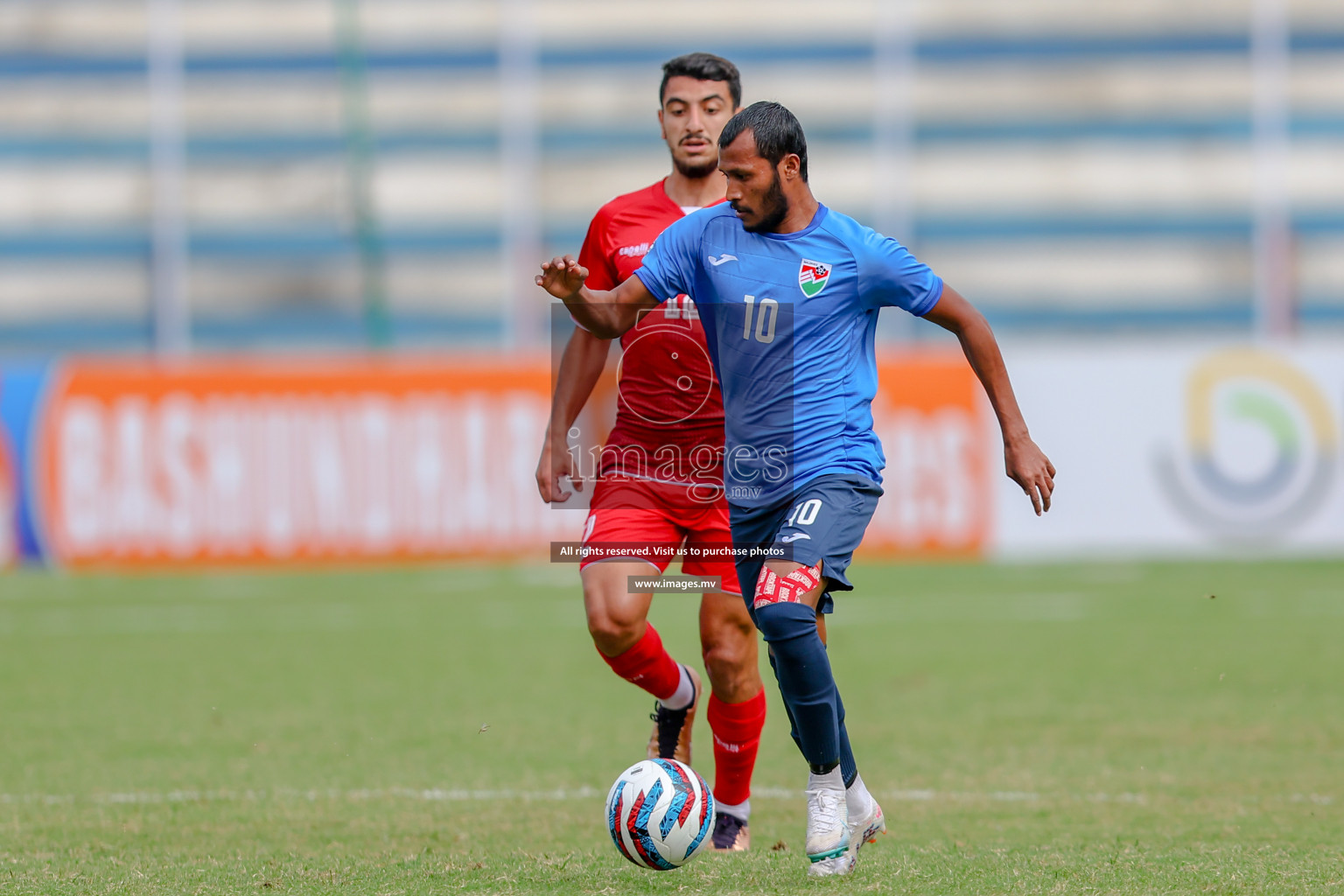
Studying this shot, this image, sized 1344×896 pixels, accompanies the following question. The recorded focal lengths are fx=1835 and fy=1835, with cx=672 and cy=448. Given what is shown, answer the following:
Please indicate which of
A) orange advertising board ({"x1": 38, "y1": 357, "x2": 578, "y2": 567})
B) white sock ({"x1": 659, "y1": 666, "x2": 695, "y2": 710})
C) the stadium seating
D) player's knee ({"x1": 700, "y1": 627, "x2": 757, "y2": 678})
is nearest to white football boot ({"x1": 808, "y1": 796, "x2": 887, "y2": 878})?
player's knee ({"x1": 700, "y1": 627, "x2": 757, "y2": 678})

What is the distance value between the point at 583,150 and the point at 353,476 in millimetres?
33135

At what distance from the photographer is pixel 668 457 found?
6.50m

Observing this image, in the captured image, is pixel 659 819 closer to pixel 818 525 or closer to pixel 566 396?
pixel 818 525

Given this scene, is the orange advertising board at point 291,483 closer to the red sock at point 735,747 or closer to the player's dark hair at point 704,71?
the player's dark hair at point 704,71

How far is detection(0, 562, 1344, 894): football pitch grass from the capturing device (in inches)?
222

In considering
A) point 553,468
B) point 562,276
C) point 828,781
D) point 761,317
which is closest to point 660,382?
point 553,468

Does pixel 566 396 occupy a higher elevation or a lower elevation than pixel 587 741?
higher

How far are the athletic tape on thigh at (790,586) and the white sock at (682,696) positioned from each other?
1.30 metres

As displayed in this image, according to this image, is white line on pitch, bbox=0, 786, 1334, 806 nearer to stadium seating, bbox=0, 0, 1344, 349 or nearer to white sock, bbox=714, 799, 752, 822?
white sock, bbox=714, 799, 752, 822

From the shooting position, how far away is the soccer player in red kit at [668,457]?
628 cm

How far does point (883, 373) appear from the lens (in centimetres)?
1595

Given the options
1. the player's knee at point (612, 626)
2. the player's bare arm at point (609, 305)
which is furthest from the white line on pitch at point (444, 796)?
the player's bare arm at point (609, 305)

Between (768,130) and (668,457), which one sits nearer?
(768,130)

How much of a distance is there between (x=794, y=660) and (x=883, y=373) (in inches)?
420
